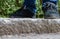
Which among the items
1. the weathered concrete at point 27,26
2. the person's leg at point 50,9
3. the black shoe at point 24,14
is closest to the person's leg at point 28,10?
the black shoe at point 24,14

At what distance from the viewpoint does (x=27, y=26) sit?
1864 mm

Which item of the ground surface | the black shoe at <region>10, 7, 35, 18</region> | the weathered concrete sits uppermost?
the black shoe at <region>10, 7, 35, 18</region>

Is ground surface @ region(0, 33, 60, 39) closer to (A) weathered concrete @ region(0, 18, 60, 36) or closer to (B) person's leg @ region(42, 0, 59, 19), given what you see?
(A) weathered concrete @ region(0, 18, 60, 36)

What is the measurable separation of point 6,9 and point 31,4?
55cm

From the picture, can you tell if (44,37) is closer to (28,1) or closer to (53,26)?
(53,26)

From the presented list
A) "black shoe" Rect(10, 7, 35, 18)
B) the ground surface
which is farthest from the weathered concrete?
"black shoe" Rect(10, 7, 35, 18)

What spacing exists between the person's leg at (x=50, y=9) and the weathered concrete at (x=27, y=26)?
5.0 inches

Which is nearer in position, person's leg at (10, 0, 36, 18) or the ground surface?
the ground surface

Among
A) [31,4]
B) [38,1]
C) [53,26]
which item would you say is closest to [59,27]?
[53,26]

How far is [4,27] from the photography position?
72.2 inches

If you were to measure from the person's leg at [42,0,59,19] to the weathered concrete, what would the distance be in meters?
0.13

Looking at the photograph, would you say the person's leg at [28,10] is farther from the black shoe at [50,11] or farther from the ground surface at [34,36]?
the ground surface at [34,36]

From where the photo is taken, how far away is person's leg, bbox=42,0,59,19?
6.64 ft

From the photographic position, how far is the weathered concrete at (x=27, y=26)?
1841 millimetres
